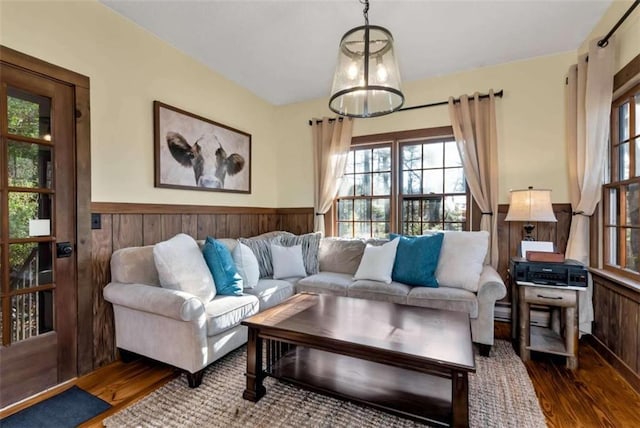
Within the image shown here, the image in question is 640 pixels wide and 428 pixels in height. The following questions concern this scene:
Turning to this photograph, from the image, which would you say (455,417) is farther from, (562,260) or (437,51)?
(437,51)

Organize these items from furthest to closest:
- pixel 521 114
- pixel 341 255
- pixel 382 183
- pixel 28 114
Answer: pixel 382 183 → pixel 341 255 → pixel 521 114 → pixel 28 114

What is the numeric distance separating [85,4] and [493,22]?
317 cm

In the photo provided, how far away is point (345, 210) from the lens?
3.99 meters

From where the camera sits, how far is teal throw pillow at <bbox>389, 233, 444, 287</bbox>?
106 inches

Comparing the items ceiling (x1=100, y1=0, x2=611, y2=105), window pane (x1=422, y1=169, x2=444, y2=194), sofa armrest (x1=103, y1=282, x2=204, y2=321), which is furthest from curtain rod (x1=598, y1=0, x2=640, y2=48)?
sofa armrest (x1=103, y1=282, x2=204, y2=321)

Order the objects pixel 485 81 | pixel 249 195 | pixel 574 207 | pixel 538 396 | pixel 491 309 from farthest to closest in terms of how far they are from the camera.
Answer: pixel 249 195 → pixel 485 81 → pixel 574 207 → pixel 491 309 → pixel 538 396

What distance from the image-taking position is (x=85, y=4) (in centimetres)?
218

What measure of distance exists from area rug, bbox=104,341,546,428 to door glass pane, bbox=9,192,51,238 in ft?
4.17

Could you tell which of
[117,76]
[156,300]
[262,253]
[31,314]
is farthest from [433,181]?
[31,314]

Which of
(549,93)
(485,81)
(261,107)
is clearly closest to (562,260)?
(549,93)

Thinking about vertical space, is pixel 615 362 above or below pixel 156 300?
below

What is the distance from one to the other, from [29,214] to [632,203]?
426 cm

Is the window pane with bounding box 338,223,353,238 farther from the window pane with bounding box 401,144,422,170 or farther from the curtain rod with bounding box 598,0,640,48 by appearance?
the curtain rod with bounding box 598,0,640,48

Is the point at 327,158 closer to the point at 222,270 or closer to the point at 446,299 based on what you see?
the point at 222,270
